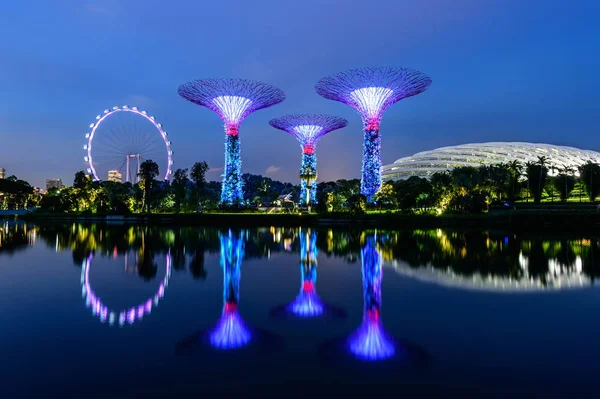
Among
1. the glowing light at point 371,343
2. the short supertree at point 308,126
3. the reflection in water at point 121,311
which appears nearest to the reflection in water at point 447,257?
the glowing light at point 371,343

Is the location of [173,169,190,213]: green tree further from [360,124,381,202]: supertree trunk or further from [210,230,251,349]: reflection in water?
[210,230,251,349]: reflection in water

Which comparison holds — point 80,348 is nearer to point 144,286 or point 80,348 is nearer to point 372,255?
point 144,286

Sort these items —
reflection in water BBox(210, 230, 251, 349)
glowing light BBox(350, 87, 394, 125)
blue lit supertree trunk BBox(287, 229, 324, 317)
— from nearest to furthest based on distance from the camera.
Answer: reflection in water BBox(210, 230, 251, 349) < blue lit supertree trunk BBox(287, 229, 324, 317) < glowing light BBox(350, 87, 394, 125)

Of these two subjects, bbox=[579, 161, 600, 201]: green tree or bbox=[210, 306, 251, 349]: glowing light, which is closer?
bbox=[210, 306, 251, 349]: glowing light

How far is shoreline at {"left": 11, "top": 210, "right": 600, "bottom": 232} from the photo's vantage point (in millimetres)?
40438

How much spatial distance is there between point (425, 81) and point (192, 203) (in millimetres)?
37651

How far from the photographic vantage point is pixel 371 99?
5809 cm

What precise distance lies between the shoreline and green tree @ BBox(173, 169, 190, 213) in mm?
12369

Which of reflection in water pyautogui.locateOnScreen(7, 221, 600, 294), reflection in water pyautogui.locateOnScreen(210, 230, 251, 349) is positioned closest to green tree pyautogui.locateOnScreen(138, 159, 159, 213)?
reflection in water pyautogui.locateOnScreen(7, 221, 600, 294)

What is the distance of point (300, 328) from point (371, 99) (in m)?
52.3

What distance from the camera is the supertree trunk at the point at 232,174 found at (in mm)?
62737

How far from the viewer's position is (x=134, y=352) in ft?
25.8

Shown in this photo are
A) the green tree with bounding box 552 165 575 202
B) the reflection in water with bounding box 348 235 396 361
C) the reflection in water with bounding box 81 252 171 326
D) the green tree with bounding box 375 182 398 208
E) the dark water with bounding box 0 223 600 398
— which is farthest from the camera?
the green tree with bounding box 552 165 575 202

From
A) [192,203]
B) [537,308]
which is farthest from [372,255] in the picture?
[192,203]
